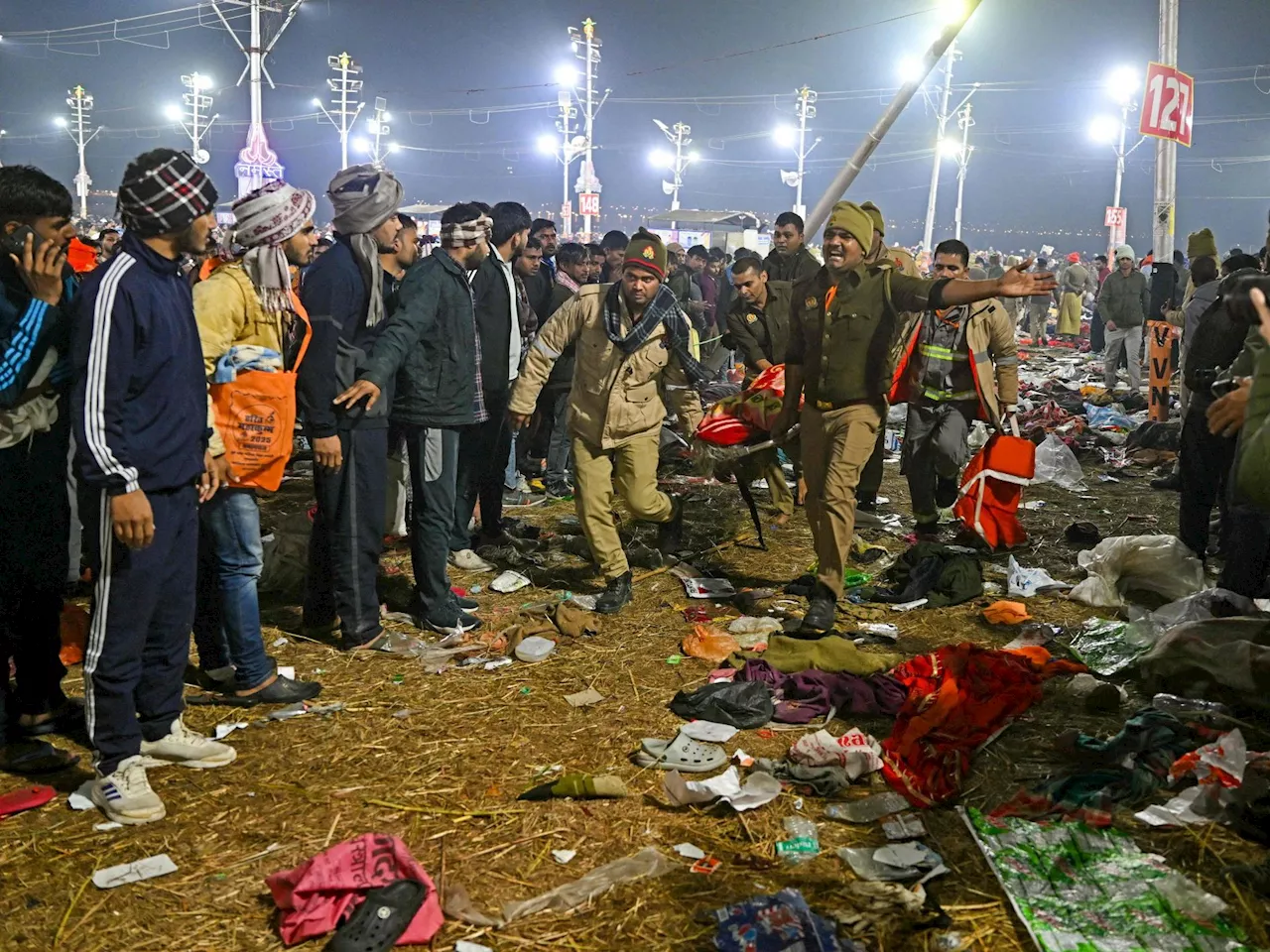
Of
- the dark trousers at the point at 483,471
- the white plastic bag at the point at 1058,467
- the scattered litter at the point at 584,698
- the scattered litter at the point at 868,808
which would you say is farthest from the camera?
the white plastic bag at the point at 1058,467

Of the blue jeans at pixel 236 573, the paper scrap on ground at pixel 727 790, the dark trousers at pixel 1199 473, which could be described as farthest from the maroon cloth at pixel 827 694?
A: the dark trousers at pixel 1199 473

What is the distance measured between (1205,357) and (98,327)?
688 cm

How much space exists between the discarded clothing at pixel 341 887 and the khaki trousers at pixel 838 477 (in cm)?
342

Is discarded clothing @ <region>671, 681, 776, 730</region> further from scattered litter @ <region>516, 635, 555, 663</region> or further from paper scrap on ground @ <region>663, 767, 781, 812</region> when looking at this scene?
scattered litter @ <region>516, 635, 555, 663</region>

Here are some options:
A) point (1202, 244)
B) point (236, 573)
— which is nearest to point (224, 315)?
point (236, 573)

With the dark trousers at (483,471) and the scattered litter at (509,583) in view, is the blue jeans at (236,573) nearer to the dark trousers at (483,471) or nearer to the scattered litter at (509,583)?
the scattered litter at (509,583)

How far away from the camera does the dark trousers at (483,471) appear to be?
24.1ft

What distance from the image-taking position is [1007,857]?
3648 millimetres

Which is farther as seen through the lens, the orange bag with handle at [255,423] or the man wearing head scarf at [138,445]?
the orange bag with handle at [255,423]

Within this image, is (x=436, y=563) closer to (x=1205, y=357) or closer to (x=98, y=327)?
(x=98, y=327)

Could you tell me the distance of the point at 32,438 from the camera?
4125mm

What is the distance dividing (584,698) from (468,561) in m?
2.49

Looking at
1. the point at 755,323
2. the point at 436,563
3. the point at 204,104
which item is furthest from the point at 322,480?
the point at 204,104

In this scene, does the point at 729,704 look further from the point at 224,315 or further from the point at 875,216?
the point at 875,216
